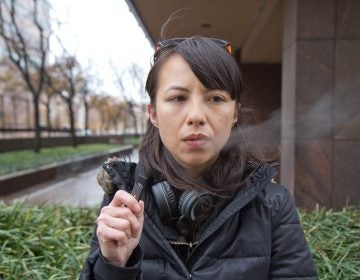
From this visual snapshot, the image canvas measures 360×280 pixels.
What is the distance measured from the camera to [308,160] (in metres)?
4.91

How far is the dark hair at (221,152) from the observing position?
1370mm

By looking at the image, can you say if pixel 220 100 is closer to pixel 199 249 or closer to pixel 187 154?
pixel 187 154

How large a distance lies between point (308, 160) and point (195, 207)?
3.82m

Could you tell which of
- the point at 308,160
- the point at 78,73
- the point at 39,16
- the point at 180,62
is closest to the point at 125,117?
the point at 78,73

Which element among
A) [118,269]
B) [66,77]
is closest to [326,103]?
[118,269]

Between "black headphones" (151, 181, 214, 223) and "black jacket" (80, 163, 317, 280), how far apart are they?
0.05 metres

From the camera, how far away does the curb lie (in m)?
9.98

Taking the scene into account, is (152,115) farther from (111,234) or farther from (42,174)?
(42,174)

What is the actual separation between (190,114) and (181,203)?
30cm

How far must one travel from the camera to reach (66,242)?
354cm

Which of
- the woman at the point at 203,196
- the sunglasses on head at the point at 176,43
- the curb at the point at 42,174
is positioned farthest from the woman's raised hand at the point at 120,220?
the curb at the point at 42,174

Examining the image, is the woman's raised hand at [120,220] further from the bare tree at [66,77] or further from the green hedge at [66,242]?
the bare tree at [66,77]

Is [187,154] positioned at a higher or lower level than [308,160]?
higher

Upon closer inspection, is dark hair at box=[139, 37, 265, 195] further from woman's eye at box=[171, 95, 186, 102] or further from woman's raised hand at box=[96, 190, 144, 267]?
woman's raised hand at box=[96, 190, 144, 267]
